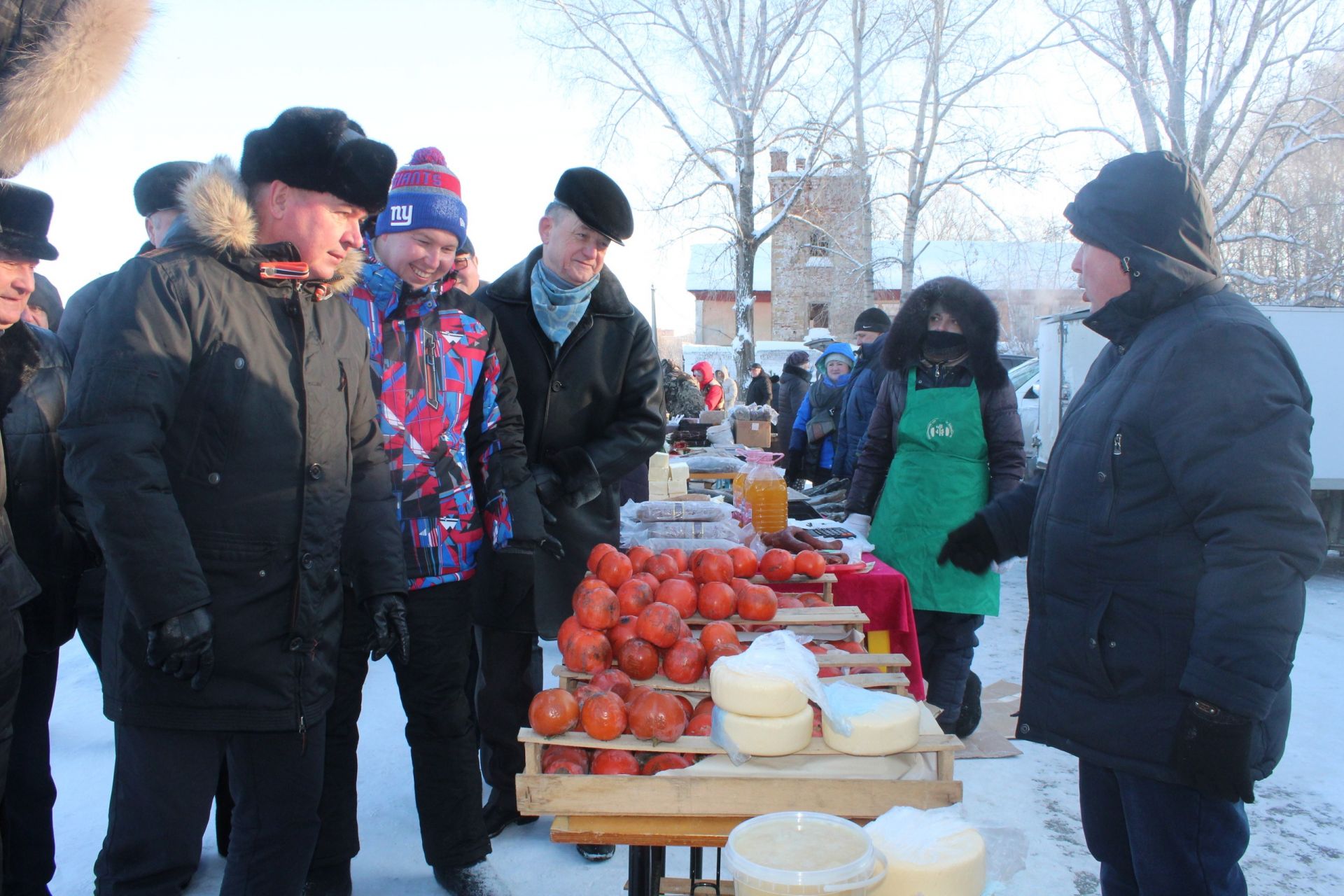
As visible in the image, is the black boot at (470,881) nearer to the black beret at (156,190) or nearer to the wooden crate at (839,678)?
the wooden crate at (839,678)

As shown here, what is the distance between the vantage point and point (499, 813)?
10.0 feet

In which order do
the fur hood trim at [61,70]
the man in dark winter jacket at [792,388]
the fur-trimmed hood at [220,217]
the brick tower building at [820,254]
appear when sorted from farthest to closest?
the brick tower building at [820,254] → the man in dark winter jacket at [792,388] → the fur-trimmed hood at [220,217] → the fur hood trim at [61,70]

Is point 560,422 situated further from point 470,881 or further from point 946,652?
point 946,652

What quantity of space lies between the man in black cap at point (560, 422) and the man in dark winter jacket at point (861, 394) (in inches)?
73.0

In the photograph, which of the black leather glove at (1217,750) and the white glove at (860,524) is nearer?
the black leather glove at (1217,750)

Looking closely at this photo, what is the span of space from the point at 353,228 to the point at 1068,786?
341 centimetres

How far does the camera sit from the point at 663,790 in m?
1.67

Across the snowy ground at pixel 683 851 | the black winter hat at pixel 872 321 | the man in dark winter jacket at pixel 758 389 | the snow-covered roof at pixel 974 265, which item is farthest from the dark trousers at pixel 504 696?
the snow-covered roof at pixel 974 265

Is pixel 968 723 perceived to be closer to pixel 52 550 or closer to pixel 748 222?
pixel 52 550

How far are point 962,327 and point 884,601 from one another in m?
1.21

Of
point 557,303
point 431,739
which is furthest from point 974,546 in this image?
point 431,739

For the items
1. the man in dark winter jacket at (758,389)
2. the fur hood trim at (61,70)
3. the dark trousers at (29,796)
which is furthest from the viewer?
the man in dark winter jacket at (758,389)

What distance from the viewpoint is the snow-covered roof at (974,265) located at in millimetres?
21219

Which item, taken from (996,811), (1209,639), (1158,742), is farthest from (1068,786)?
(1209,639)
